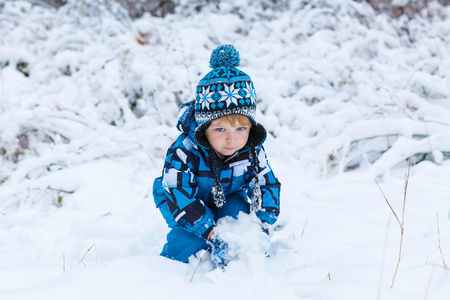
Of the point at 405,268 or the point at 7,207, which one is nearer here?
the point at 405,268

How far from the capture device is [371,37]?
5414 mm

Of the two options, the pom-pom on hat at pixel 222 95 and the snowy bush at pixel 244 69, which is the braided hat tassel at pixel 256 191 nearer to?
A: the pom-pom on hat at pixel 222 95

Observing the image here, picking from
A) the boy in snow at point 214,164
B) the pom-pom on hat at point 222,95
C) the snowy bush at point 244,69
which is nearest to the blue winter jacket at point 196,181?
the boy in snow at point 214,164

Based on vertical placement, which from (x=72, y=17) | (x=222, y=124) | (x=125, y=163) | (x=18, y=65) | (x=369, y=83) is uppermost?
(x=72, y=17)

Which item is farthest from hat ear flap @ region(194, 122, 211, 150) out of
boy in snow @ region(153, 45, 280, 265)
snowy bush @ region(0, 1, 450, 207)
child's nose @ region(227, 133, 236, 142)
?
snowy bush @ region(0, 1, 450, 207)

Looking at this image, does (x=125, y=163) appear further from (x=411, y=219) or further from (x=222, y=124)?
(x=411, y=219)

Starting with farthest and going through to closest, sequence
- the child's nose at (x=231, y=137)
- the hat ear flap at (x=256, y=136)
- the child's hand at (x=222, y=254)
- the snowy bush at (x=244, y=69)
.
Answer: the snowy bush at (x=244, y=69)
the hat ear flap at (x=256, y=136)
the child's nose at (x=231, y=137)
the child's hand at (x=222, y=254)

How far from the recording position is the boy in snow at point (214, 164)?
1.83m

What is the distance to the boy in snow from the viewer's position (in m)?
1.83

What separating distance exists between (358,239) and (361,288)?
708 millimetres

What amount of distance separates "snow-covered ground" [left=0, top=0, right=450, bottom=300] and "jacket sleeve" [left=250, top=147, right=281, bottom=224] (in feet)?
0.34

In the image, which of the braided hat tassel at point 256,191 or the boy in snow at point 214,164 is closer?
the boy in snow at point 214,164

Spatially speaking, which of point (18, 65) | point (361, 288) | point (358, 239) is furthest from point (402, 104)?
point (18, 65)

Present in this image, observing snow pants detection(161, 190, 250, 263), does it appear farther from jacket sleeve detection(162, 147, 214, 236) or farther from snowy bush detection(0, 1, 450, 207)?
snowy bush detection(0, 1, 450, 207)
